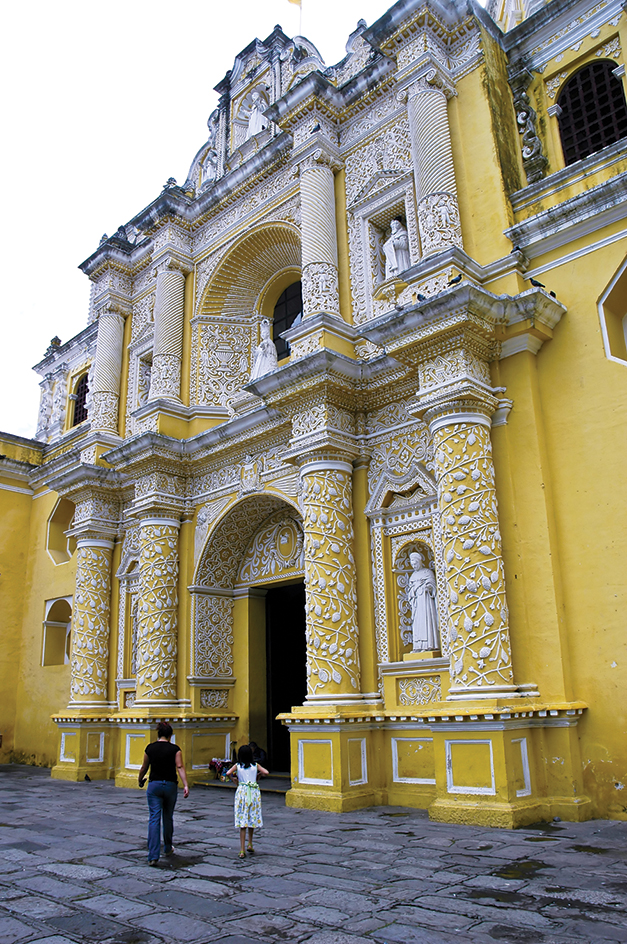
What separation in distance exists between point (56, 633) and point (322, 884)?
41.7 feet

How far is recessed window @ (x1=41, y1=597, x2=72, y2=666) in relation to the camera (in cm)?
1588

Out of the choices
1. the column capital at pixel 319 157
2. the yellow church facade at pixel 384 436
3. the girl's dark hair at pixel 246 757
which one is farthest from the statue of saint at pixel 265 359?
the girl's dark hair at pixel 246 757

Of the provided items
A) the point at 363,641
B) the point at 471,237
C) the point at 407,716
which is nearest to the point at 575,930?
the point at 407,716

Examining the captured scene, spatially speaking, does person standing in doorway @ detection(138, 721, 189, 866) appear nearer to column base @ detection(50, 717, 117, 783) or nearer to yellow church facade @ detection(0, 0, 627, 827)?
yellow church facade @ detection(0, 0, 627, 827)

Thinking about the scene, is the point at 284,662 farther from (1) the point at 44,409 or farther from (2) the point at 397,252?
(1) the point at 44,409

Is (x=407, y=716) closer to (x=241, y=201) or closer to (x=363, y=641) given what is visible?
(x=363, y=641)

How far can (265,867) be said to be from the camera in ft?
17.1

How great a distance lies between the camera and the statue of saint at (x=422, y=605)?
838 centimetres

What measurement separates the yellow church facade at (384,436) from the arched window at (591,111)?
0.03m

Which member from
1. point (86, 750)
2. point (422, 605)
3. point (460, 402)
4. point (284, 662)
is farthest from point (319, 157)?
point (86, 750)

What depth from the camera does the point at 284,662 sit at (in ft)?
39.0

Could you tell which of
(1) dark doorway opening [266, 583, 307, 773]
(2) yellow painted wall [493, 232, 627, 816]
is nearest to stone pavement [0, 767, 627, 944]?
(2) yellow painted wall [493, 232, 627, 816]

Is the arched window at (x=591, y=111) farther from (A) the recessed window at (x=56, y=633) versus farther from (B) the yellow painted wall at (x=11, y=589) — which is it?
(B) the yellow painted wall at (x=11, y=589)

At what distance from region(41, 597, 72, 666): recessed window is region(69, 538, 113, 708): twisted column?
2705 mm
